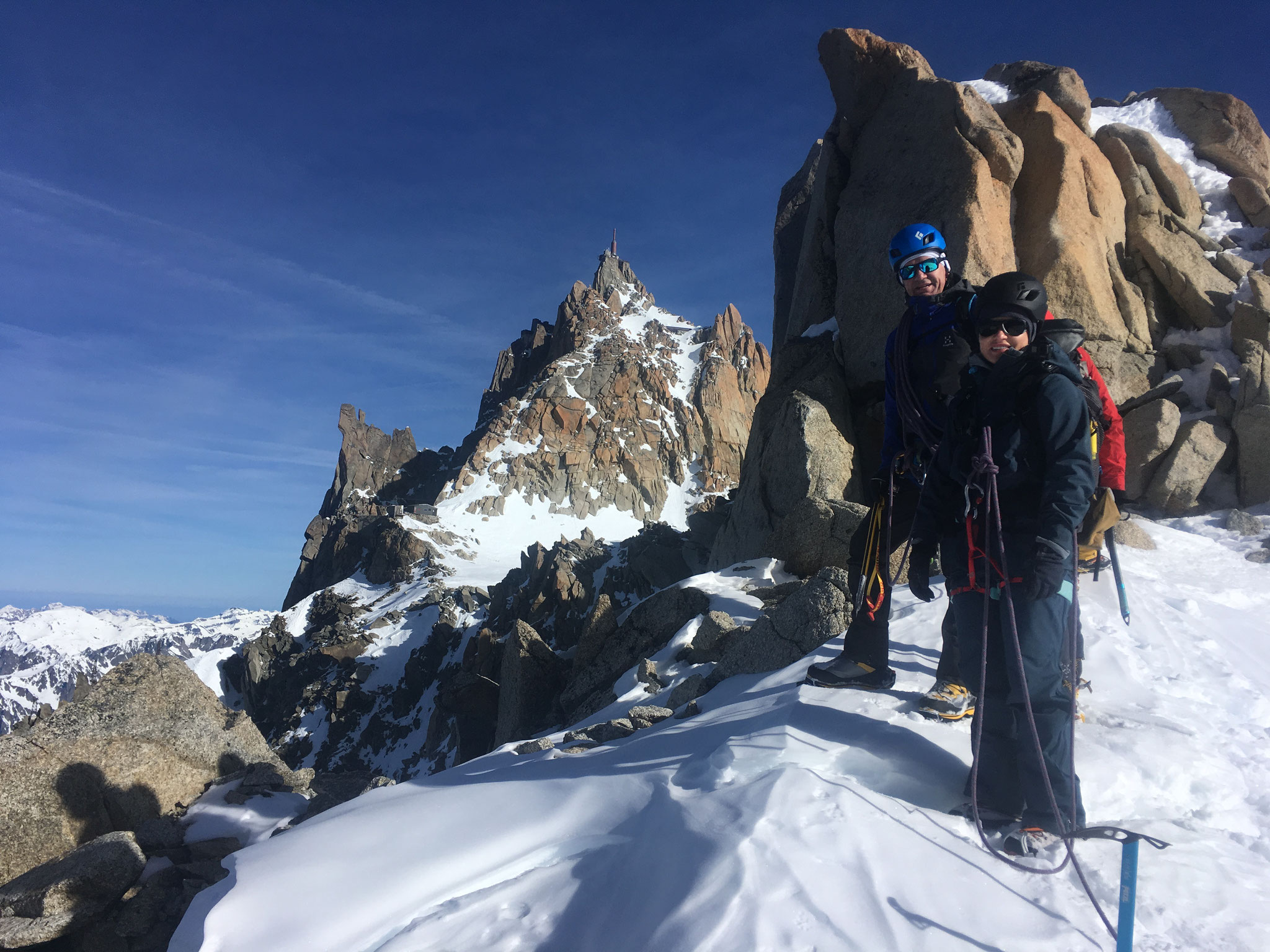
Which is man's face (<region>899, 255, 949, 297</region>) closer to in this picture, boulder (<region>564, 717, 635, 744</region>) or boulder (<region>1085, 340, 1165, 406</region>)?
boulder (<region>564, 717, 635, 744</region>)

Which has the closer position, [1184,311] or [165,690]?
[165,690]

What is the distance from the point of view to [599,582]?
34.8m

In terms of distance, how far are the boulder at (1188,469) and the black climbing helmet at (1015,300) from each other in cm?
1011

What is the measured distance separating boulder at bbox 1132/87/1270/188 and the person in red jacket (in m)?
17.3

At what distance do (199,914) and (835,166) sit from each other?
17.9 meters

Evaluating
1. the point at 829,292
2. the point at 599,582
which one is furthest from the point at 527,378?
the point at 829,292

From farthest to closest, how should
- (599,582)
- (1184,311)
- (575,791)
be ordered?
(599,582) → (1184,311) → (575,791)

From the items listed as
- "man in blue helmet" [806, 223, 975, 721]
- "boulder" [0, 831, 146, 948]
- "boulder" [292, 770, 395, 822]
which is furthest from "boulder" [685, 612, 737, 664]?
"boulder" [0, 831, 146, 948]

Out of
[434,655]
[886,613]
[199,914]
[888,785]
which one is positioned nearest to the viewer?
[199,914]

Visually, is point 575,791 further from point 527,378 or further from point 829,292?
point 527,378

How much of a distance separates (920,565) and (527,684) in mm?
13914

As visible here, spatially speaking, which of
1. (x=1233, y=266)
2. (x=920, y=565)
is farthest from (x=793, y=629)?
(x=1233, y=266)

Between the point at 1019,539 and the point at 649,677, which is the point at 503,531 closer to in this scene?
the point at 649,677

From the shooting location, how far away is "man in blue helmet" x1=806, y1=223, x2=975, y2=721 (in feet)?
15.5
